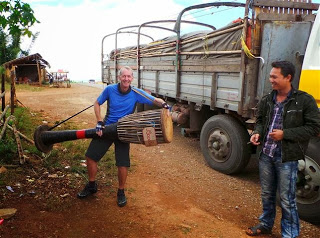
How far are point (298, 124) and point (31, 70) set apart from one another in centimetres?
2855

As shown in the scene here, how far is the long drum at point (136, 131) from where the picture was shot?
3229mm

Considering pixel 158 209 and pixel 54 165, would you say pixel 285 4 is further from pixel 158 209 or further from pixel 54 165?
pixel 54 165

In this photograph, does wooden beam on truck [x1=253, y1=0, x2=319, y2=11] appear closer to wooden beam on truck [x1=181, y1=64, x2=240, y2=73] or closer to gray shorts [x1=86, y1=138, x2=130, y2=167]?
wooden beam on truck [x1=181, y1=64, x2=240, y2=73]

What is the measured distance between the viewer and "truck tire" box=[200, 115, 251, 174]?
4.48 m

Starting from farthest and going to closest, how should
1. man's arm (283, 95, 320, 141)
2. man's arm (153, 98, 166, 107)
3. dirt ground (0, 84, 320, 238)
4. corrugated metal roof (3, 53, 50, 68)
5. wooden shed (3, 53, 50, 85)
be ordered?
wooden shed (3, 53, 50, 85)
corrugated metal roof (3, 53, 50, 68)
man's arm (153, 98, 166, 107)
dirt ground (0, 84, 320, 238)
man's arm (283, 95, 320, 141)

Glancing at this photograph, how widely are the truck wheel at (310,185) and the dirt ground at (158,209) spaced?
156mm

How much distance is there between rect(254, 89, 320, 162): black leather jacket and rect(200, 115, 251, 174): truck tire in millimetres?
1820

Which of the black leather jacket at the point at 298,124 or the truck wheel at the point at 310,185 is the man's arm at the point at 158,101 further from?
the truck wheel at the point at 310,185

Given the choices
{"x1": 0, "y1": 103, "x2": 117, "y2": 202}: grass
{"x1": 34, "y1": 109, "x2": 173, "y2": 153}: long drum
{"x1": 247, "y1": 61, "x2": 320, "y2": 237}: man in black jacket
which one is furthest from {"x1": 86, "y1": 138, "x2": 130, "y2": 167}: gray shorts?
{"x1": 247, "y1": 61, "x2": 320, "y2": 237}: man in black jacket

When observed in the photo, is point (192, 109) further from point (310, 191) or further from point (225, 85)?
point (310, 191)

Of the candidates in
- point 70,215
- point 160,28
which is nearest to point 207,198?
point 70,215

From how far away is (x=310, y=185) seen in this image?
3.30 metres

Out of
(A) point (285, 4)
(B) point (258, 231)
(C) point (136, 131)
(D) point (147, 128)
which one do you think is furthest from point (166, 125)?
(A) point (285, 4)

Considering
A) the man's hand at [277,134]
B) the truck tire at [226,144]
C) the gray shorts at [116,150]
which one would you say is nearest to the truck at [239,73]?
the truck tire at [226,144]
